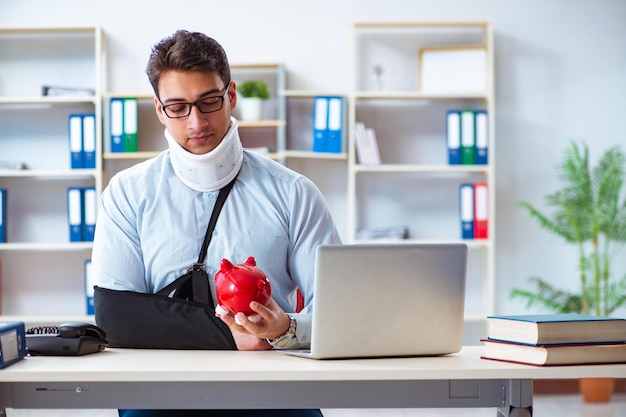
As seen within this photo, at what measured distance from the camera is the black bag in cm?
174

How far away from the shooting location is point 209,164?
2061mm

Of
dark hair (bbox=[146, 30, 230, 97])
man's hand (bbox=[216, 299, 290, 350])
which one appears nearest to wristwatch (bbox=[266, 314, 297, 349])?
man's hand (bbox=[216, 299, 290, 350])

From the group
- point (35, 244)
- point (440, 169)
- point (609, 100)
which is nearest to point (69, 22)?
point (35, 244)

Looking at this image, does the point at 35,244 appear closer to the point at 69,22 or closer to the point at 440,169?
the point at 69,22

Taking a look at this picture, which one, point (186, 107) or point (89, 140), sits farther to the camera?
point (89, 140)

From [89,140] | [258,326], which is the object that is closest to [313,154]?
[89,140]

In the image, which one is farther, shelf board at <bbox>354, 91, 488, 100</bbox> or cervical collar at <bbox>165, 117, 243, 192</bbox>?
shelf board at <bbox>354, 91, 488, 100</bbox>

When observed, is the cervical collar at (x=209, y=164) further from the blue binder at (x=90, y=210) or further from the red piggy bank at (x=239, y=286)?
the blue binder at (x=90, y=210)

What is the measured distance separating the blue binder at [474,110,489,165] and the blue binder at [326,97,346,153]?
753mm

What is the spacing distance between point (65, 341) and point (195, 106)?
668 mm

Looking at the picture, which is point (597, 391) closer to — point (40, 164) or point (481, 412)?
point (481, 412)

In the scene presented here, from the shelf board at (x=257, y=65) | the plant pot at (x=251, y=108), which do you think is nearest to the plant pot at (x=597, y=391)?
the plant pot at (x=251, y=108)

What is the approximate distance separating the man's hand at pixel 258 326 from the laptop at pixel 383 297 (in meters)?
0.12

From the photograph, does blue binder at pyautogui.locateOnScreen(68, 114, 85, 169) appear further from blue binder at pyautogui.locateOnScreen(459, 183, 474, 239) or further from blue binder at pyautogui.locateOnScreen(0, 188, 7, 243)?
blue binder at pyautogui.locateOnScreen(459, 183, 474, 239)
